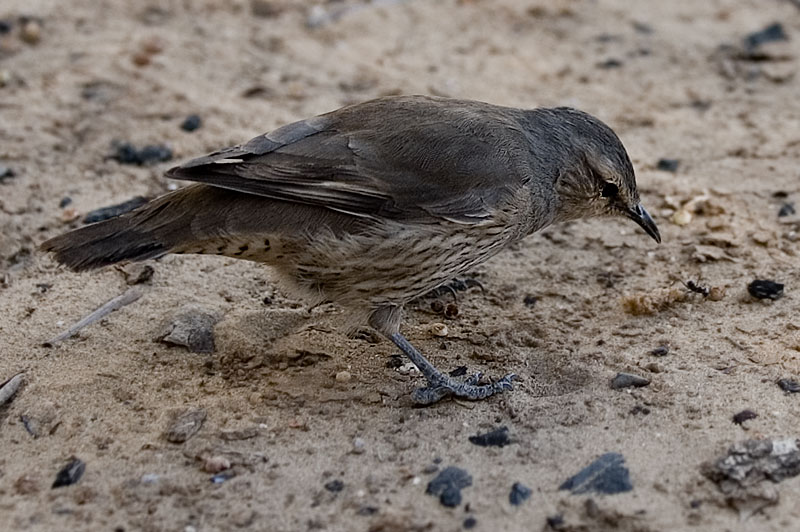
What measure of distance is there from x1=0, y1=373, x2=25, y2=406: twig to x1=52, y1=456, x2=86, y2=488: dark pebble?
0.65 metres

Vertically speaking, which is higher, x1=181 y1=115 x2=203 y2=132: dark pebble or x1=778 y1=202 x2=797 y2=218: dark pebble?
x1=181 y1=115 x2=203 y2=132: dark pebble

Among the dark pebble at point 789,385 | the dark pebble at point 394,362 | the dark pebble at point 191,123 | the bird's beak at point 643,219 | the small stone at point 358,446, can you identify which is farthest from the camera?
the dark pebble at point 191,123

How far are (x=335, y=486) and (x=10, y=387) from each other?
1789 millimetres

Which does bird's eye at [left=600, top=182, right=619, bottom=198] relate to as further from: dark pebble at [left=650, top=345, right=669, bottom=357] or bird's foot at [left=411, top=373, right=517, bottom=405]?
bird's foot at [left=411, top=373, right=517, bottom=405]

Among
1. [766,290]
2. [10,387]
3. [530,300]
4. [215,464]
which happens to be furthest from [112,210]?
[766,290]

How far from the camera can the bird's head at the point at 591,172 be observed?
5.84 meters

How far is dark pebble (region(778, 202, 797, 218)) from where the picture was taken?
263 inches

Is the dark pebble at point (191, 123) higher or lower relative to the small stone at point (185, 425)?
higher

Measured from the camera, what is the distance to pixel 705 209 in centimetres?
681

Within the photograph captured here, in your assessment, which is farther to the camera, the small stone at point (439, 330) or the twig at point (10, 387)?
the small stone at point (439, 330)

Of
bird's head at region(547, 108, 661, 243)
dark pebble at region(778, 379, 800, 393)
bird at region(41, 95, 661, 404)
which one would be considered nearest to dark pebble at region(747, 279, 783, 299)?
bird's head at region(547, 108, 661, 243)

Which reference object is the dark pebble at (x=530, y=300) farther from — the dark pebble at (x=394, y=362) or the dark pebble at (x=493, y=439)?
the dark pebble at (x=493, y=439)

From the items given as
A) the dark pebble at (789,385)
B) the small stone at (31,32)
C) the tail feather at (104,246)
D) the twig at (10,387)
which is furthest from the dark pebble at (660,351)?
the small stone at (31,32)

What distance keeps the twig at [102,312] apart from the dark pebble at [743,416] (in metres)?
3.30
